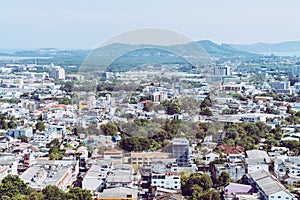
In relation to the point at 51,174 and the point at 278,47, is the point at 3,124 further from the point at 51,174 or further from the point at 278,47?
the point at 278,47

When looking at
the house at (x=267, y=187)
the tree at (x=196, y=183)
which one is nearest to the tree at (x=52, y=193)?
the tree at (x=196, y=183)

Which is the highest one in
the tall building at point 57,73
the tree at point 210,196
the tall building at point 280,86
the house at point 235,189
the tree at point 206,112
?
the tall building at point 57,73

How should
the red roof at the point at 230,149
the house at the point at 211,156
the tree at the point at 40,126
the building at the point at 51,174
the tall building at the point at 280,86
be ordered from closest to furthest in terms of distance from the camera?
1. the building at the point at 51,174
2. the house at the point at 211,156
3. the red roof at the point at 230,149
4. the tree at the point at 40,126
5. the tall building at the point at 280,86

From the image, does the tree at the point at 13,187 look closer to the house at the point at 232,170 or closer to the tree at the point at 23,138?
the house at the point at 232,170

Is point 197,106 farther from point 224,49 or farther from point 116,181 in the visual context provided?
point 224,49

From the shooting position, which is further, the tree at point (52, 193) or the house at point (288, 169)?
the house at point (288, 169)

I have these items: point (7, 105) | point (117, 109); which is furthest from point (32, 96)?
point (117, 109)

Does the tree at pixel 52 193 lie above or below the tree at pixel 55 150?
above

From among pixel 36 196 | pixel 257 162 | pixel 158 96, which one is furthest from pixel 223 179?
pixel 158 96
